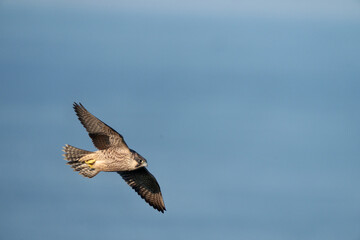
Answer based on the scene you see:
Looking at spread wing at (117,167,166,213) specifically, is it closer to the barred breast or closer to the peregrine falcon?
the peregrine falcon

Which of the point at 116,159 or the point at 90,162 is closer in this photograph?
the point at 116,159

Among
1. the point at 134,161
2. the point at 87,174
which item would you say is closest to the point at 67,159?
the point at 87,174

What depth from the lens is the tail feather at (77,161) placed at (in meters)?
14.5

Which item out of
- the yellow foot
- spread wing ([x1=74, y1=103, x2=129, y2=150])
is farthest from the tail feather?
spread wing ([x1=74, y1=103, x2=129, y2=150])

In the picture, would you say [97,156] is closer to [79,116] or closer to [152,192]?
[79,116]

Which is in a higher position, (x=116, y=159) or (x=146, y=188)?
(x=146, y=188)

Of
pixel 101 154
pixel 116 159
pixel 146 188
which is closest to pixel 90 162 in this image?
pixel 101 154

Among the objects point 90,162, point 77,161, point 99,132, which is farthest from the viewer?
point 77,161

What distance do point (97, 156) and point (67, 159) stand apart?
86cm

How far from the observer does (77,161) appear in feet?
48.1

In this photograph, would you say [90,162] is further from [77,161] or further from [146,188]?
[146,188]

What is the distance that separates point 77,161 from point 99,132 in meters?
0.98

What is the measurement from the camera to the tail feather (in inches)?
572

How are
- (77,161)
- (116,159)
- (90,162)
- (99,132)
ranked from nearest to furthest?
1. (116,159)
2. (99,132)
3. (90,162)
4. (77,161)
